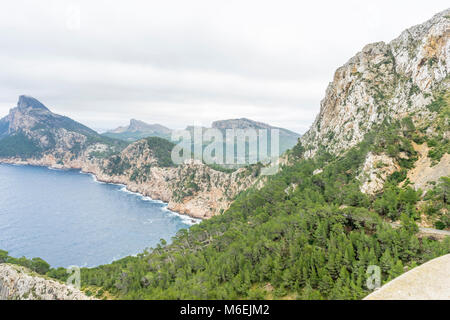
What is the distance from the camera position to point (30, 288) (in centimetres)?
4291

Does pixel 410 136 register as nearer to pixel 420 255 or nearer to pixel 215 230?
pixel 420 255

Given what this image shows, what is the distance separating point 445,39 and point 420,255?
224 feet

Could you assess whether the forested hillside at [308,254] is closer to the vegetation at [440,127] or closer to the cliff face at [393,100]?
the cliff face at [393,100]

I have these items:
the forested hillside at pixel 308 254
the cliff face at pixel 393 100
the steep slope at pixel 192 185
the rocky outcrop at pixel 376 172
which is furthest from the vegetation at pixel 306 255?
the steep slope at pixel 192 185

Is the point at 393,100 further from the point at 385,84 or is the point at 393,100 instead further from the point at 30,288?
the point at 30,288

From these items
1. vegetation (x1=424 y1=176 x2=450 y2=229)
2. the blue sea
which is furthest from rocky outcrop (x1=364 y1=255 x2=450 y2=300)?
the blue sea

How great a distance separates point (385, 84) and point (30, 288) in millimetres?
107818

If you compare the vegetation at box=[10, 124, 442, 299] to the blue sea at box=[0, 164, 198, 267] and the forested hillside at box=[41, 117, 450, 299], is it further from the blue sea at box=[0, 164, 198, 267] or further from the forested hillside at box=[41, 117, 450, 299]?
the blue sea at box=[0, 164, 198, 267]

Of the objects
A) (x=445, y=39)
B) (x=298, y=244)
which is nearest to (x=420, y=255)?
(x=298, y=244)

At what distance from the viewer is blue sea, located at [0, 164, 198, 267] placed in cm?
8461

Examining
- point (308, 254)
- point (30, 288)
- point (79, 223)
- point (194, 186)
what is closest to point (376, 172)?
point (308, 254)

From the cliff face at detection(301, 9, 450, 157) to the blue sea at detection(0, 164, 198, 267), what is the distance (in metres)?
79.9

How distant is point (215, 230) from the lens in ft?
209
